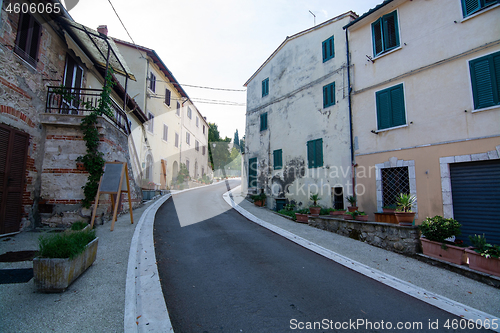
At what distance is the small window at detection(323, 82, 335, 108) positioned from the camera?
11.2 meters

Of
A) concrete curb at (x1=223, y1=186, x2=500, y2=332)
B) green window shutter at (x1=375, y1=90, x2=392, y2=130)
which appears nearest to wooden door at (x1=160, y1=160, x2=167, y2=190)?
concrete curb at (x1=223, y1=186, x2=500, y2=332)

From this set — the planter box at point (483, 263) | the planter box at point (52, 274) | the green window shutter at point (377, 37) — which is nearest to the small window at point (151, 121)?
the green window shutter at point (377, 37)

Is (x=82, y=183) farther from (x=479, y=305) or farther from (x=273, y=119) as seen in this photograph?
(x=273, y=119)

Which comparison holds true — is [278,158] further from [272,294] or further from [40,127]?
[272,294]

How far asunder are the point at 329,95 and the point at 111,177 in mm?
9800

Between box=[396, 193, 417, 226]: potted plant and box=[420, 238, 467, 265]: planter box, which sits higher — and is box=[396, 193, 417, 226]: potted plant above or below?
above

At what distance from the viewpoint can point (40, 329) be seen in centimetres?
247

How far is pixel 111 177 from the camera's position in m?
7.03

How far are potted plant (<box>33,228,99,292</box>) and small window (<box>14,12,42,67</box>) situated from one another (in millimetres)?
5973

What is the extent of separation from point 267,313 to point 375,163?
7.76 meters

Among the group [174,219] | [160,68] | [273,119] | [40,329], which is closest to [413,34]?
Answer: [273,119]

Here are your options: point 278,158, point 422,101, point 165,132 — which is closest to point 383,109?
point 422,101

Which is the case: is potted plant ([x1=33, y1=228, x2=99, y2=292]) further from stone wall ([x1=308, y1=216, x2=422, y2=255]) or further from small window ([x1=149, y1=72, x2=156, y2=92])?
small window ([x1=149, y1=72, x2=156, y2=92])

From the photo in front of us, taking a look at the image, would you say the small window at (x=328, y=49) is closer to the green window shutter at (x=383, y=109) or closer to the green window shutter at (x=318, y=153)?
the green window shutter at (x=383, y=109)
